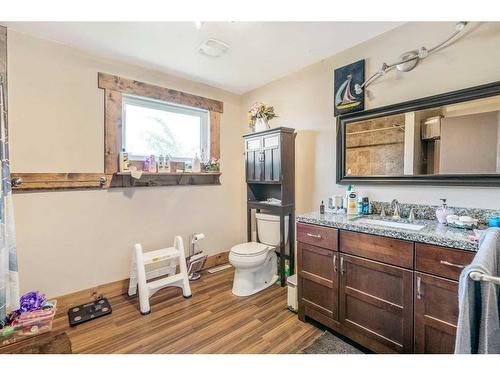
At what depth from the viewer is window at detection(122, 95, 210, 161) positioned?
101 inches

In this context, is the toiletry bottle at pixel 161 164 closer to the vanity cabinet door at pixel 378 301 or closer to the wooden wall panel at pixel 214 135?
the wooden wall panel at pixel 214 135

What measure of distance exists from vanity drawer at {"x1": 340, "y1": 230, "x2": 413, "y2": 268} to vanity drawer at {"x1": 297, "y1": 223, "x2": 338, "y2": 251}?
7 cm

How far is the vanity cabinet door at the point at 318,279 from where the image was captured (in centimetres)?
172

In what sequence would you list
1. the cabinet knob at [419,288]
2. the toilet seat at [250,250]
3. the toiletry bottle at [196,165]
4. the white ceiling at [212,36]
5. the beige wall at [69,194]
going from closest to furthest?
the cabinet knob at [419,288] → the white ceiling at [212,36] → the beige wall at [69,194] → the toilet seat at [250,250] → the toiletry bottle at [196,165]

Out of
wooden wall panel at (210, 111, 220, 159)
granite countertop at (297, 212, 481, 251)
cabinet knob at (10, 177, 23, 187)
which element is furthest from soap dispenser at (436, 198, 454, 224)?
cabinet knob at (10, 177, 23, 187)

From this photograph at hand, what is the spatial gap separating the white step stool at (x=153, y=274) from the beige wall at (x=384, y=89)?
1433mm

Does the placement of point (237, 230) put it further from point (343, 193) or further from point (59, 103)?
point (59, 103)

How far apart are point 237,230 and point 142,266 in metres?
1.51

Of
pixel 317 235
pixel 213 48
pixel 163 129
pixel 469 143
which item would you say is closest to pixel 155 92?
pixel 163 129

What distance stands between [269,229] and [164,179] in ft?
4.45

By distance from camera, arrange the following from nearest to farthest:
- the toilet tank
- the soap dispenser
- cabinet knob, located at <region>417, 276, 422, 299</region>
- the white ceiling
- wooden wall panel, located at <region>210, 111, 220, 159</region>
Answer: cabinet knob, located at <region>417, 276, 422, 299</region> → the soap dispenser → the white ceiling → the toilet tank → wooden wall panel, located at <region>210, 111, 220, 159</region>

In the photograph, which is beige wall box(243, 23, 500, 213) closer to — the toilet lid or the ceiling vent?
the toilet lid

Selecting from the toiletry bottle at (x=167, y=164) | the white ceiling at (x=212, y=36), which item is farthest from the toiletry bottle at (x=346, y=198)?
the toiletry bottle at (x=167, y=164)

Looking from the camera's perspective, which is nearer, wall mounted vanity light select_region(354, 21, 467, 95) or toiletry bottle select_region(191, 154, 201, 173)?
wall mounted vanity light select_region(354, 21, 467, 95)
